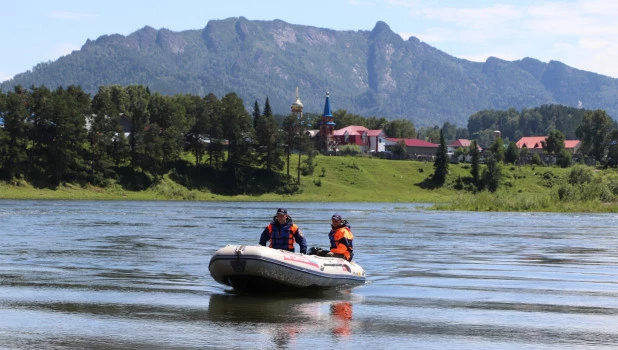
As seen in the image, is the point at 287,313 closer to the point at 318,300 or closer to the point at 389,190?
the point at 318,300

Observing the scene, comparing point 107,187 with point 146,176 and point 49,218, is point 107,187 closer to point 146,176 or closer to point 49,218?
point 146,176

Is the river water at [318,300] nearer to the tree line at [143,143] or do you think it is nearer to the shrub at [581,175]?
the shrub at [581,175]

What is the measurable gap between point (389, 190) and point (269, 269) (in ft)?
463

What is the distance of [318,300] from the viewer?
2825cm

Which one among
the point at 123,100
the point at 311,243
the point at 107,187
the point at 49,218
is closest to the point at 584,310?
the point at 311,243

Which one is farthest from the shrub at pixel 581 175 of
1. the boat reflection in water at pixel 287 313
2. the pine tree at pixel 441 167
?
the boat reflection in water at pixel 287 313

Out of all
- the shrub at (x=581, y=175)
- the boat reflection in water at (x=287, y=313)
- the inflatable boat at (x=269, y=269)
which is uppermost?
the shrub at (x=581, y=175)

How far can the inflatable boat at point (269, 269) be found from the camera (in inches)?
1080

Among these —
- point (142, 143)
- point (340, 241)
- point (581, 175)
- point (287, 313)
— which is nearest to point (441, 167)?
point (581, 175)

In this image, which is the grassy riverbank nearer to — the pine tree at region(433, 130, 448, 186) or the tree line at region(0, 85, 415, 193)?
the pine tree at region(433, 130, 448, 186)

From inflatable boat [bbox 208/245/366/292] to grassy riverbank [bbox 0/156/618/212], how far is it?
77717mm

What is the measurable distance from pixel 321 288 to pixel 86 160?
116 metres

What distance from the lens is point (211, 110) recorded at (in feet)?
534

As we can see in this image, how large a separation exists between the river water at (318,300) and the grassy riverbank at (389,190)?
169 ft
